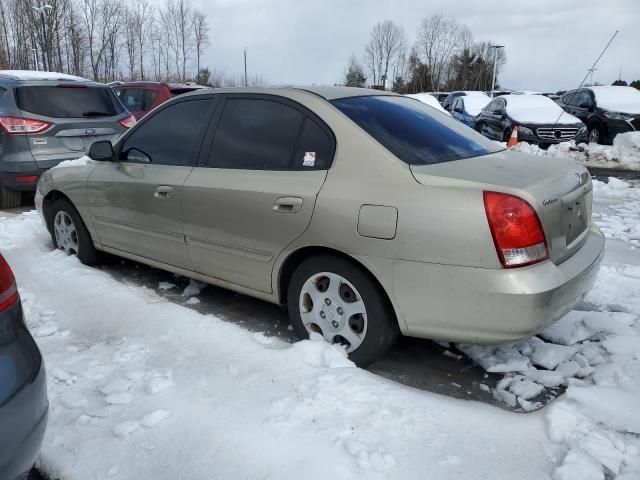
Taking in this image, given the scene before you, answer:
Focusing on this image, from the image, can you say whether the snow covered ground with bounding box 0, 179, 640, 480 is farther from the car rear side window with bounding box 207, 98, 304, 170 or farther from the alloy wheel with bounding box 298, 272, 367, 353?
the car rear side window with bounding box 207, 98, 304, 170

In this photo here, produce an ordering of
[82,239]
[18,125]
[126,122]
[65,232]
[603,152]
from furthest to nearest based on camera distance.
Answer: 1. [603,152]
2. [126,122]
3. [18,125]
4. [65,232]
5. [82,239]

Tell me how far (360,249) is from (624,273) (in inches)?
112

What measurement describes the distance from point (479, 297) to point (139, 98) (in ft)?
32.3

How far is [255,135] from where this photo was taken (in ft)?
11.3

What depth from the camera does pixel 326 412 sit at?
2.57 metres

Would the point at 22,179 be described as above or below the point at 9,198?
above

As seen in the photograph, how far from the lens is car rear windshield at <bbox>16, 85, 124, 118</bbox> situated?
683 cm

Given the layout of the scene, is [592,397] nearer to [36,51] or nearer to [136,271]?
[136,271]

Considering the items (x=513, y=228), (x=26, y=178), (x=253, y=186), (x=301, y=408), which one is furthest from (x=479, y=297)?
(x=26, y=178)

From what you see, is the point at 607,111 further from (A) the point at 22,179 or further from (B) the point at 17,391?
(B) the point at 17,391

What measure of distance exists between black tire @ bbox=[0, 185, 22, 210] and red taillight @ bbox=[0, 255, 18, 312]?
19.5 ft

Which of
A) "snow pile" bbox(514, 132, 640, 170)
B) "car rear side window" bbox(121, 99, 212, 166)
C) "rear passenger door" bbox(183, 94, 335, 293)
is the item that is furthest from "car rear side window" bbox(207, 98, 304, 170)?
"snow pile" bbox(514, 132, 640, 170)

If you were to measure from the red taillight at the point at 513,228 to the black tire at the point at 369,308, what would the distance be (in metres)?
0.70

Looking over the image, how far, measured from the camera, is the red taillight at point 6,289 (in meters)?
1.92
